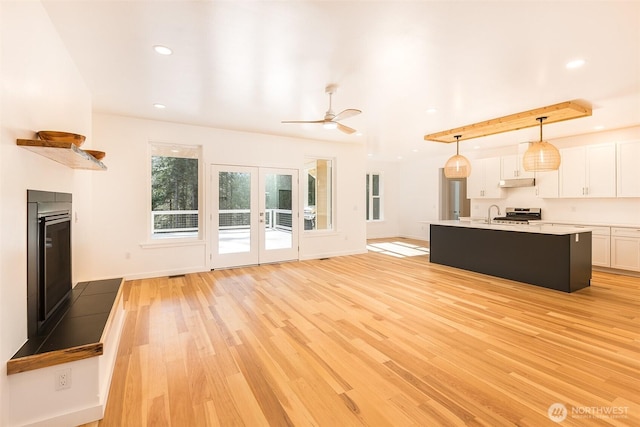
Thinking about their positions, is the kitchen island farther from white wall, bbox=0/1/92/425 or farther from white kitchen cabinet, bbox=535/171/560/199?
white wall, bbox=0/1/92/425

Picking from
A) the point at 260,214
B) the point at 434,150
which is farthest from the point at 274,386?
the point at 434,150

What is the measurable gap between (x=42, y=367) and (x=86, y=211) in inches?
116

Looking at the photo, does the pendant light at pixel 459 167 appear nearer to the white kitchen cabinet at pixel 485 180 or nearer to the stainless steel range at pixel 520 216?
the stainless steel range at pixel 520 216

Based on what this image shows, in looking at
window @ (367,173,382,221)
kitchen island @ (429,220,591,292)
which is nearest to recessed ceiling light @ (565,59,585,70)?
kitchen island @ (429,220,591,292)

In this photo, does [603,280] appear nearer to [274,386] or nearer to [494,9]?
[494,9]

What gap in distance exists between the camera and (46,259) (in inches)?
89.0

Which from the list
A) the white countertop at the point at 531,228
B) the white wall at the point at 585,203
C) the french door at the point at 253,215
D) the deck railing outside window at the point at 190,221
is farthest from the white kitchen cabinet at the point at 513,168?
the deck railing outside window at the point at 190,221

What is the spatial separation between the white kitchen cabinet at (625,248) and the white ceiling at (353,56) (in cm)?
204

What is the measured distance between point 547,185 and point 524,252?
2670 mm

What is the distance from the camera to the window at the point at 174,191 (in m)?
5.40

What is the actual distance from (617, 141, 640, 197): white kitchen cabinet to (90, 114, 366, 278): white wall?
6230mm

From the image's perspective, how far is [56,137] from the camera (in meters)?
2.18

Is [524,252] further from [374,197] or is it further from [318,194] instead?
[374,197]

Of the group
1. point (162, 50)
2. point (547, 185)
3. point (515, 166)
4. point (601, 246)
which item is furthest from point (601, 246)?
point (162, 50)
